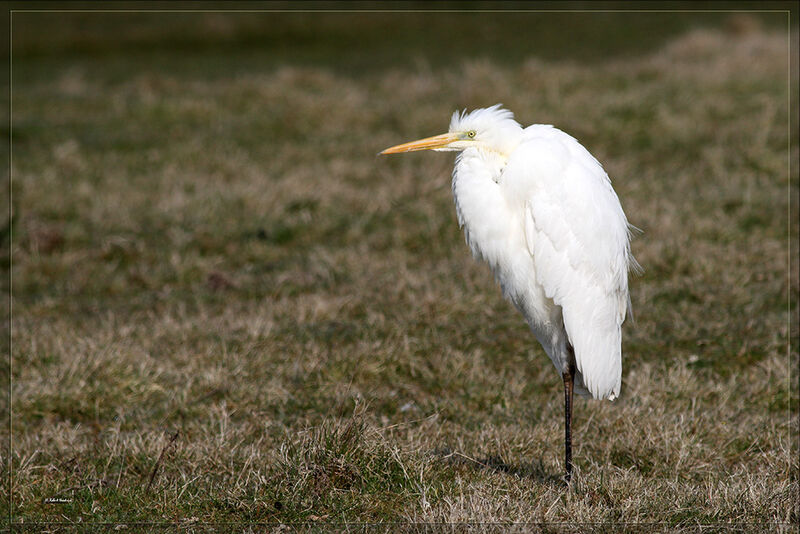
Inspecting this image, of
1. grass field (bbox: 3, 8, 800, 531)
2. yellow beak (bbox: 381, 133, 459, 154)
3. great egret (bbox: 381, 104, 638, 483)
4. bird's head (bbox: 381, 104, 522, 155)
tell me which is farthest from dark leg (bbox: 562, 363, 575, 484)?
yellow beak (bbox: 381, 133, 459, 154)

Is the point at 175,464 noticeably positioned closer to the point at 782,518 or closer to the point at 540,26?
the point at 782,518

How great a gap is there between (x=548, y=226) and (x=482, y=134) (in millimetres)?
484

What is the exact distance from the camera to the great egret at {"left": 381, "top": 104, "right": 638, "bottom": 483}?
3775 mm

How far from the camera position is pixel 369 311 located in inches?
243

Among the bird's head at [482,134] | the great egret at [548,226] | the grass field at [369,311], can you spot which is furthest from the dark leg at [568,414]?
the bird's head at [482,134]

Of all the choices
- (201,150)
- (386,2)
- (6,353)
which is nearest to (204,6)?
(386,2)

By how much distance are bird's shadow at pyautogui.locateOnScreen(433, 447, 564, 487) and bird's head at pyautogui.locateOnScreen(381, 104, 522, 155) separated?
1337mm

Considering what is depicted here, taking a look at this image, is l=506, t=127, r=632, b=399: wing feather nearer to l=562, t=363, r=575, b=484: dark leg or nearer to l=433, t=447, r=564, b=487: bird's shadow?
l=562, t=363, r=575, b=484: dark leg

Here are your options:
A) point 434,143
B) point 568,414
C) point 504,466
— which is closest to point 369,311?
point 504,466

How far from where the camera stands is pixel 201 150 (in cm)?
1052

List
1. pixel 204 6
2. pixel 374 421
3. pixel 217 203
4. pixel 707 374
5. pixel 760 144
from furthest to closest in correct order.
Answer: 1. pixel 204 6
2. pixel 760 144
3. pixel 217 203
4. pixel 707 374
5. pixel 374 421

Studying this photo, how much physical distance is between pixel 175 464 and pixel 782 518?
2548 millimetres

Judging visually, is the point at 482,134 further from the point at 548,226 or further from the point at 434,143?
the point at 548,226

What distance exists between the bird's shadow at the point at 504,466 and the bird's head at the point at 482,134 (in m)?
1.34
